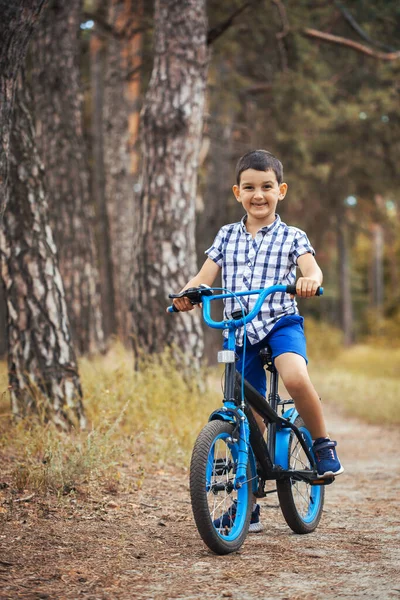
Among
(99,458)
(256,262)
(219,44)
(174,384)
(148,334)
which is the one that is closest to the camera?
(256,262)

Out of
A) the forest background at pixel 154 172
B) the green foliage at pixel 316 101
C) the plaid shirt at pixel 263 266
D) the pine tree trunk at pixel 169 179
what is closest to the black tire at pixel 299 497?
the plaid shirt at pixel 263 266

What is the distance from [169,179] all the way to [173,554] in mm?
5392

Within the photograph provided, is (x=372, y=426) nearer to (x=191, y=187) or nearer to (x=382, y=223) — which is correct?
(x=191, y=187)

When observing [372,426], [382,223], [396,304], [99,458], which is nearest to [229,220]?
[382,223]

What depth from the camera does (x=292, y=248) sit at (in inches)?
174

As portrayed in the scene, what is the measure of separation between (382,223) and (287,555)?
17.8 meters

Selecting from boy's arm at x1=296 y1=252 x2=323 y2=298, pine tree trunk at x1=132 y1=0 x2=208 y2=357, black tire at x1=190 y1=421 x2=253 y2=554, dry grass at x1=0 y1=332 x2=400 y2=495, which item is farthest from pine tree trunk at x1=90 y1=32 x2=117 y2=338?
black tire at x1=190 y1=421 x2=253 y2=554

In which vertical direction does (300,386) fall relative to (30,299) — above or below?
below

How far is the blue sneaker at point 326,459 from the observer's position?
4438mm

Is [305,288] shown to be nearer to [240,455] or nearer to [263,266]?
[263,266]

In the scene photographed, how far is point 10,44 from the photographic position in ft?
14.8

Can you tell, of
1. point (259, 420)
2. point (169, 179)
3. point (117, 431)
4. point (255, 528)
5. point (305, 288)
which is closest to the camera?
point (305, 288)

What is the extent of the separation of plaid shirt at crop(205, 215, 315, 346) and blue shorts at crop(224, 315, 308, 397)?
0.05 meters

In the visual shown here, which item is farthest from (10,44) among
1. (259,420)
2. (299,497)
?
(299,497)
